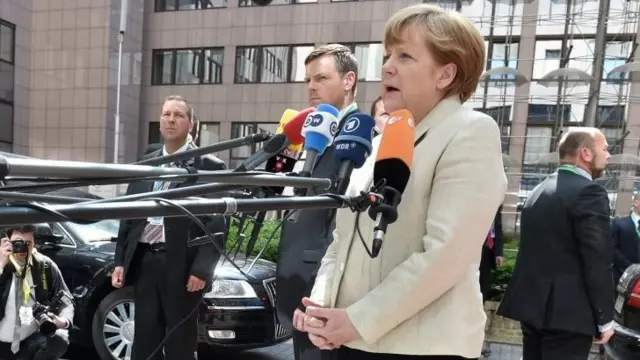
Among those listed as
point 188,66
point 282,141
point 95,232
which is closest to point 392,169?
point 282,141

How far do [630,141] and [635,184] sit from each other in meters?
2.27

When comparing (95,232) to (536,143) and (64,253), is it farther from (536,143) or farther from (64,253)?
(536,143)

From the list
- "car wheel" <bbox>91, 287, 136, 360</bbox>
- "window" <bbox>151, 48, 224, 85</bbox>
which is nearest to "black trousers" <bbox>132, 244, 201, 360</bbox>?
"car wheel" <bbox>91, 287, 136, 360</bbox>

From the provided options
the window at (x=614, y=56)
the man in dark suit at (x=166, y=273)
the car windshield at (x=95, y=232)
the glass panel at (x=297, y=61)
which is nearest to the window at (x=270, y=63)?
the glass panel at (x=297, y=61)

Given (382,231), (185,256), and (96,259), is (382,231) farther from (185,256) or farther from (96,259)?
(96,259)

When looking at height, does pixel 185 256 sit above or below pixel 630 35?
below

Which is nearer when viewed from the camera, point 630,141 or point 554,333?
point 554,333

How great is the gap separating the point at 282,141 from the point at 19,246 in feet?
10.1

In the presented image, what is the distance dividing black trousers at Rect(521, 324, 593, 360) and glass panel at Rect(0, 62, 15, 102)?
2168 centimetres

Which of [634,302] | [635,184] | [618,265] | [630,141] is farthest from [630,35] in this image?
[634,302]

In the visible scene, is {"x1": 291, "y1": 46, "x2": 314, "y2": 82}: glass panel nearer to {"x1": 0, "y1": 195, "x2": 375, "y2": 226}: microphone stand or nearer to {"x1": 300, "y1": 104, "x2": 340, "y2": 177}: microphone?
{"x1": 300, "y1": 104, "x2": 340, "y2": 177}: microphone

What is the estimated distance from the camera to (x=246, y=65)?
65.9 feet

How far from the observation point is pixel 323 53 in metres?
2.33

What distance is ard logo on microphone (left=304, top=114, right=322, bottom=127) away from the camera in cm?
158
